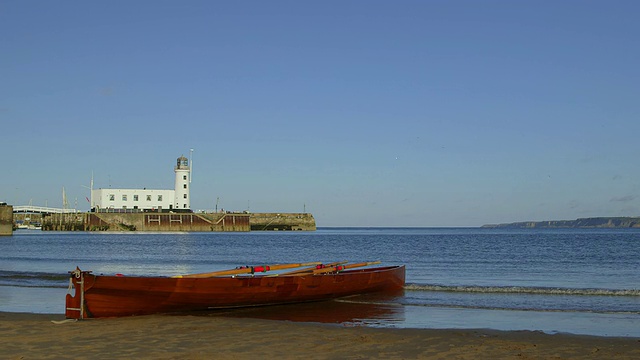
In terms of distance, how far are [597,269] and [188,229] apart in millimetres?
84833

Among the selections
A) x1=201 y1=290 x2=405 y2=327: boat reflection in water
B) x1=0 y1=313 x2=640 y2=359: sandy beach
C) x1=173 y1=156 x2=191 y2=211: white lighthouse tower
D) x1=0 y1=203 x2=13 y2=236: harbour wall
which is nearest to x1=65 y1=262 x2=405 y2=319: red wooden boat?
x1=201 y1=290 x2=405 y2=327: boat reflection in water

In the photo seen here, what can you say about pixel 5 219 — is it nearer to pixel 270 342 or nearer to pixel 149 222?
pixel 149 222

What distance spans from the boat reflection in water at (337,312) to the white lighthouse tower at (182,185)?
92.9 m

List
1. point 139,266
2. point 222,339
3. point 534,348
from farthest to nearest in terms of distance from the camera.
Result: point 139,266 < point 222,339 < point 534,348

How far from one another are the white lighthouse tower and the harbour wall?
32.7 metres

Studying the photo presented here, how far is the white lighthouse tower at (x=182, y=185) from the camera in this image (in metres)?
110

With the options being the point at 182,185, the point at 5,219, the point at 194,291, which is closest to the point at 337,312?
the point at 194,291

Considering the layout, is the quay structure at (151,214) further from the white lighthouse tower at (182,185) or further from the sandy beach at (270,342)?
the sandy beach at (270,342)

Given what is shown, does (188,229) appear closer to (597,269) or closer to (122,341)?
(597,269)

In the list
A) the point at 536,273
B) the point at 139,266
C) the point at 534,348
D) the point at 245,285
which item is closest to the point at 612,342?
the point at 534,348

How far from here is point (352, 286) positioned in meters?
20.2

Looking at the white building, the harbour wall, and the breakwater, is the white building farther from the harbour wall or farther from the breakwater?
the harbour wall

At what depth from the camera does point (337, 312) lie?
17.6 meters

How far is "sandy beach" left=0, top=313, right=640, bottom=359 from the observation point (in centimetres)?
1090
